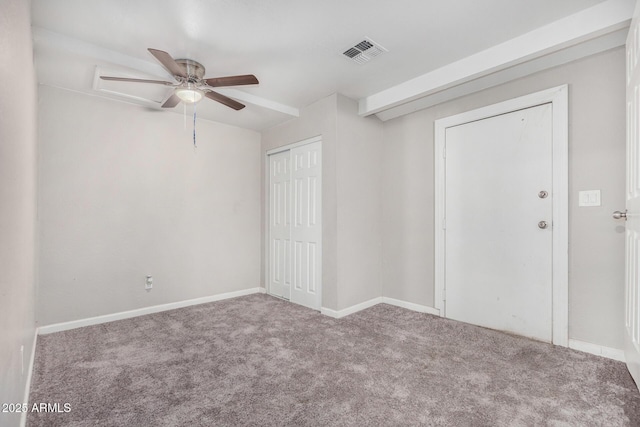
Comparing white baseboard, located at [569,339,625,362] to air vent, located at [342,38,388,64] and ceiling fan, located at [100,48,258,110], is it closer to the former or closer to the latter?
air vent, located at [342,38,388,64]

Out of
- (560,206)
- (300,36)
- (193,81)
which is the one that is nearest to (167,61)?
(193,81)

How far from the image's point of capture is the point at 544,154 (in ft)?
8.25

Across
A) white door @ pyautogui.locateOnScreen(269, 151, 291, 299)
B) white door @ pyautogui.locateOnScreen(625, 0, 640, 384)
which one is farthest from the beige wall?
white door @ pyautogui.locateOnScreen(625, 0, 640, 384)

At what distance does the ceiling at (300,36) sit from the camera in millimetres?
1939

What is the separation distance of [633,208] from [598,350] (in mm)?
1178

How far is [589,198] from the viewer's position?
2305 millimetres

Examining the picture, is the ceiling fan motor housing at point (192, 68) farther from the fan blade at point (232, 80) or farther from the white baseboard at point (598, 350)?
the white baseboard at point (598, 350)

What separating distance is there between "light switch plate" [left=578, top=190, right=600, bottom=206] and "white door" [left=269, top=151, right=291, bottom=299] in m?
2.90

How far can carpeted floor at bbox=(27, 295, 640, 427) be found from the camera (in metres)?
1.60

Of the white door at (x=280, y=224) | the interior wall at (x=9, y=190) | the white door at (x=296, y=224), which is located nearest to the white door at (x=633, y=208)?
the white door at (x=296, y=224)

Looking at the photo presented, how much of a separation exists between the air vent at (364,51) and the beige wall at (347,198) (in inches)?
28.8

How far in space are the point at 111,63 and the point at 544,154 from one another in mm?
3623

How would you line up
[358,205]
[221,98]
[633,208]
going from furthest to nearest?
[358,205] < [221,98] < [633,208]

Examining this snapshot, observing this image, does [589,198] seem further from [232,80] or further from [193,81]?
[193,81]
